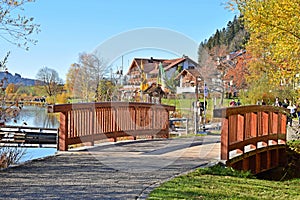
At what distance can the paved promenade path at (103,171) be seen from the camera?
4582 mm

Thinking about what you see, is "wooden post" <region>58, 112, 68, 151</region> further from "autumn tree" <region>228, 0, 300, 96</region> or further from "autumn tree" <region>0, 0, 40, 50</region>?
"autumn tree" <region>228, 0, 300, 96</region>

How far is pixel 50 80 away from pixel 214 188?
1522cm

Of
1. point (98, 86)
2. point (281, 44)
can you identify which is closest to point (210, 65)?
point (98, 86)

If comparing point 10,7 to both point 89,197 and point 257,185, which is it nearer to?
point 89,197

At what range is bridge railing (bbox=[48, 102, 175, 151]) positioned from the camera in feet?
24.9

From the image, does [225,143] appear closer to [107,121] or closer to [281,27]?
[281,27]

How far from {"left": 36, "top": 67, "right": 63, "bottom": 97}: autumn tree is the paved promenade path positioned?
9.81 metres

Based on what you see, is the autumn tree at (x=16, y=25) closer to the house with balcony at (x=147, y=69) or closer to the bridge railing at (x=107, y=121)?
the bridge railing at (x=107, y=121)

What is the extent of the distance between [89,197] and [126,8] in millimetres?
9897

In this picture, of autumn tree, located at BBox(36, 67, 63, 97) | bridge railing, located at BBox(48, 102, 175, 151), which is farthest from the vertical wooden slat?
autumn tree, located at BBox(36, 67, 63, 97)

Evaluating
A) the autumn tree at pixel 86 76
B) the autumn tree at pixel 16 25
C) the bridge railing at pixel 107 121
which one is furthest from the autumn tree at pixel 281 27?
the autumn tree at pixel 86 76

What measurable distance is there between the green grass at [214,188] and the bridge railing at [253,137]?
99 centimetres

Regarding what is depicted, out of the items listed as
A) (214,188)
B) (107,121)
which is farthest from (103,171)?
(107,121)

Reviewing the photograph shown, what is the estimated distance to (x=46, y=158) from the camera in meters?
6.74
